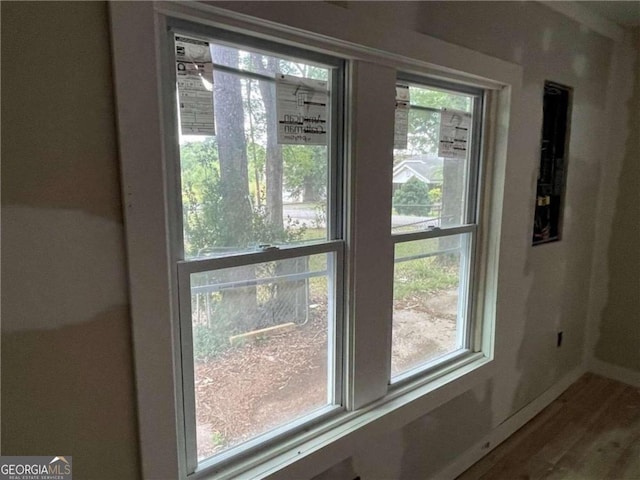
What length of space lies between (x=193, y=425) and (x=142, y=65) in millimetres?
1094

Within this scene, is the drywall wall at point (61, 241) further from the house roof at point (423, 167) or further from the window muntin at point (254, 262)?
the house roof at point (423, 167)

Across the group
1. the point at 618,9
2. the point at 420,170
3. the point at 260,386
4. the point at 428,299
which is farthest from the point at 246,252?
the point at 618,9

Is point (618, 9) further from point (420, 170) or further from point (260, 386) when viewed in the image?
point (260, 386)

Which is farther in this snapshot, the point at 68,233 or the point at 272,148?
the point at 272,148

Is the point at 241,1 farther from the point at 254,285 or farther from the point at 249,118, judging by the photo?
the point at 254,285

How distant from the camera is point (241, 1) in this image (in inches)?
45.1

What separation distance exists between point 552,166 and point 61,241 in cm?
280

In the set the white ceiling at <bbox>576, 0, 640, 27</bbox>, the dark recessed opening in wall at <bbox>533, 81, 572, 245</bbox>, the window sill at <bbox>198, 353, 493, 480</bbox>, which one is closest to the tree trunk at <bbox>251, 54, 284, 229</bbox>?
the window sill at <bbox>198, 353, 493, 480</bbox>

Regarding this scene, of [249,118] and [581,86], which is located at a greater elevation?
[581,86]

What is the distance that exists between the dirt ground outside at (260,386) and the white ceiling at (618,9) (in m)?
2.49

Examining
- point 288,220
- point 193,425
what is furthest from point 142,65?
point 193,425

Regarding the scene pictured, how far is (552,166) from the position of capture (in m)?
2.68

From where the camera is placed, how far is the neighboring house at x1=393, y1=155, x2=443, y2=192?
1801 millimetres

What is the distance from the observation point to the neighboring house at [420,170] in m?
1.80
